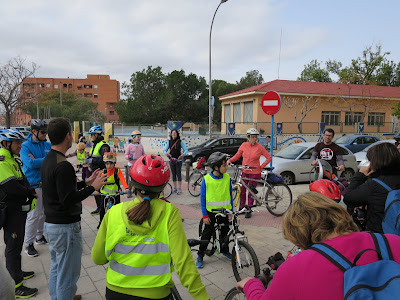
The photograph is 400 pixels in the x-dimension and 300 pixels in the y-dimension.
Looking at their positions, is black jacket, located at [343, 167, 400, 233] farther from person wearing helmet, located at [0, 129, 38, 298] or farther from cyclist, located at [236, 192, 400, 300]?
person wearing helmet, located at [0, 129, 38, 298]

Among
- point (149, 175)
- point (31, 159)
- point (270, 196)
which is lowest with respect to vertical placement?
point (270, 196)

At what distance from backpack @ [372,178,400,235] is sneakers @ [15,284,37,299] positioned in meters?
3.81

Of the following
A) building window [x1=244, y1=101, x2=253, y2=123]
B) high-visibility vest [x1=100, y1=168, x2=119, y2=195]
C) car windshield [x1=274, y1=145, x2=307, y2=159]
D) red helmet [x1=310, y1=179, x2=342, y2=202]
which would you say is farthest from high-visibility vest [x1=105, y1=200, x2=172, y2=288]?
building window [x1=244, y1=101, x2=253, y2=123]

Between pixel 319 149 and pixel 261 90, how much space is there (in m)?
20.6

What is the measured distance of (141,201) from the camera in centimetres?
183

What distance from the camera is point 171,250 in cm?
174

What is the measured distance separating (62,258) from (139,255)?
136 centimetres

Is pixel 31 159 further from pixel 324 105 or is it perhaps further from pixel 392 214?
pixel 324 105

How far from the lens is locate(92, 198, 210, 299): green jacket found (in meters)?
1.70

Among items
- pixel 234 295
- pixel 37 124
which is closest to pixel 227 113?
pixel 37 124

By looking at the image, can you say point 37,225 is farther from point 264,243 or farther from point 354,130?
point 354,130

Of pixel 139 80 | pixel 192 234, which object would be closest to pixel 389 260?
pixel 192 234

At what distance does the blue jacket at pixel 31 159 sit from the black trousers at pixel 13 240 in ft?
3.31

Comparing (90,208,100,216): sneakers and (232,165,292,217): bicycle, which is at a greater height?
(232,165,292,217): bicycle
